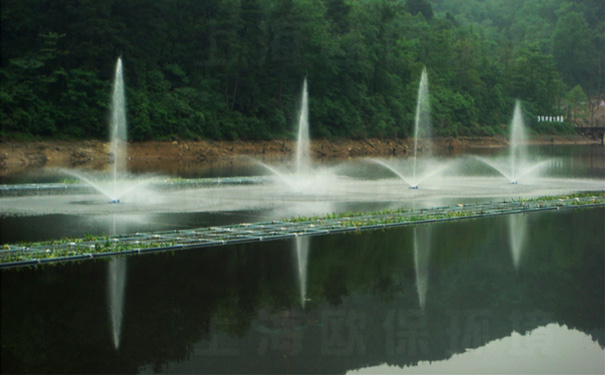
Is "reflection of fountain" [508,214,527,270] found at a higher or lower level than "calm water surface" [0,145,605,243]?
lower

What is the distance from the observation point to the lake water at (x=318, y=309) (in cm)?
1020

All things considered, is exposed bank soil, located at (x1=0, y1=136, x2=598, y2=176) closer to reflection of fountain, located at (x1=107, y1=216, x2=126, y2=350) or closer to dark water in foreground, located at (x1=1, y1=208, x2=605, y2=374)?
reflection of fountain, located at (x1=107, y1=216, x2=126, y2=350)

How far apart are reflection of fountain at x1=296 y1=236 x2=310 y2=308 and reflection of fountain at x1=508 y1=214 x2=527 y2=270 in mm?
4260

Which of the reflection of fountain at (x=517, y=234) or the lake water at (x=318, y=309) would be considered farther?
the reflection of fountain at (x=517, y=234)

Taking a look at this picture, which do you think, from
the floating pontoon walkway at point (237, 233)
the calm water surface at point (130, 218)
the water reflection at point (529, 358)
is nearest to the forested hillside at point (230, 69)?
the calm water surface at point (130, 218)

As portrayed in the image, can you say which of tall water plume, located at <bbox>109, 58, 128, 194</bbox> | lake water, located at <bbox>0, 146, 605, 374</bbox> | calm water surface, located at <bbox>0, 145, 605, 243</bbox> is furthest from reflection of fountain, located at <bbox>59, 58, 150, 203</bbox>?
lake water, located at <bbox>0, 146, 605, 374</bbox>

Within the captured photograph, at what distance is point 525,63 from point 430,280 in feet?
350

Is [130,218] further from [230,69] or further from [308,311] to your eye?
[230,69]

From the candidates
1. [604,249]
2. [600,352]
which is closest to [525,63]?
[604,249]

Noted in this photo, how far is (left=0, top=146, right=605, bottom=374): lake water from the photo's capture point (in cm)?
1020

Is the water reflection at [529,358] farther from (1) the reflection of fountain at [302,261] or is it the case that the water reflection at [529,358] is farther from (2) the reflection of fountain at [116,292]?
(2) the reflection of fountain at [116,292]

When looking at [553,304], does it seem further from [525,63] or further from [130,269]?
[525,63]

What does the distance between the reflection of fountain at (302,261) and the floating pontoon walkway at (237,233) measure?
70cm

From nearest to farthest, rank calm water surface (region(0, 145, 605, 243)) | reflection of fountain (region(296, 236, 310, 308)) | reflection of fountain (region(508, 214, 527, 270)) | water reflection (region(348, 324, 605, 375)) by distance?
water reflection (region(348, 324, 605, 375)) → reflection of fountain (region(296, 236, 310, 308)) → reflection of fountain (region(508, 214, 527, 270)) → calm water surface (region(0, 145, 605, 243))
